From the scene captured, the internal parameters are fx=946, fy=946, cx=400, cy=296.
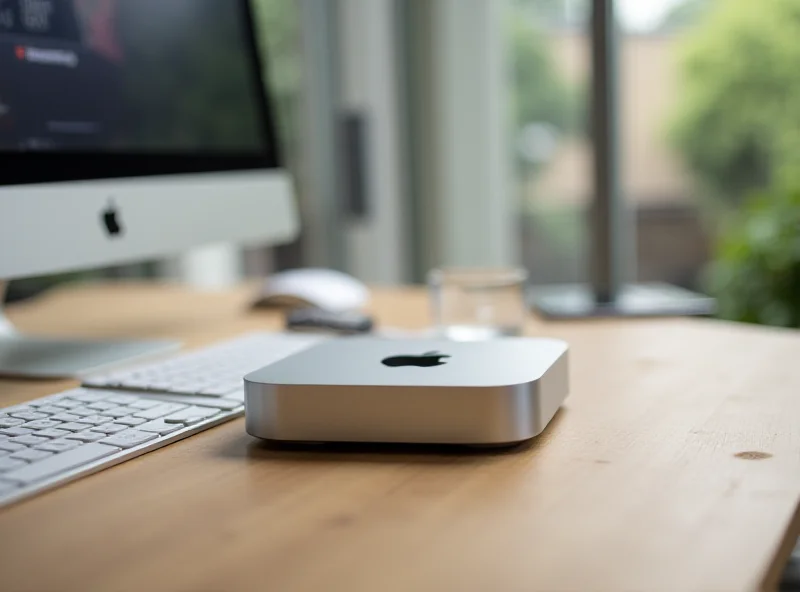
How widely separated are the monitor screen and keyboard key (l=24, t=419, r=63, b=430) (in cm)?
30

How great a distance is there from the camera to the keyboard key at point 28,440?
59 centimetres

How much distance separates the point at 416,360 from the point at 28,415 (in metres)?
0.27

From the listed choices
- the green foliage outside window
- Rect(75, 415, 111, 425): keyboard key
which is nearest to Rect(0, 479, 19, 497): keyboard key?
Rect(75, 415, 111, 425): keyboard key

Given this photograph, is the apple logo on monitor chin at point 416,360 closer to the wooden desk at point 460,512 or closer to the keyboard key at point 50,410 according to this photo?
the wooden desk at point 460,512

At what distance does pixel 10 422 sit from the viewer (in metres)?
0.64

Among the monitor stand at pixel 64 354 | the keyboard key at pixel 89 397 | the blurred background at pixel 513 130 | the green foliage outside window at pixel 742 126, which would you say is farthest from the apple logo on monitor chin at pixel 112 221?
the green foliage outside window at pixel 742 126

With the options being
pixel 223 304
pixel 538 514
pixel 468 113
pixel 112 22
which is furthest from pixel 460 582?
pixel 468 113

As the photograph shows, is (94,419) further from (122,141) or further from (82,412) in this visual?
(122,141)

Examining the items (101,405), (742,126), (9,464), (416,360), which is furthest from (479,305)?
(742,126)

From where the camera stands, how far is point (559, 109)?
237 cm

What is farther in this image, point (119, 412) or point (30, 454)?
point (119, 412)

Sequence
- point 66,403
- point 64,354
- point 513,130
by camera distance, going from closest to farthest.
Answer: point 66,403
point 64,354
point 513,130

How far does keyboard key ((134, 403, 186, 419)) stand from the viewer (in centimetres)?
66

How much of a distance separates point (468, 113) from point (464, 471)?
1.88 m
